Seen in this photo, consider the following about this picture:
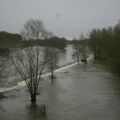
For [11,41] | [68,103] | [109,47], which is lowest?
[68,103]

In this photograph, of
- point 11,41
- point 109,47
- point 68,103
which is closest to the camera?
point 68,103

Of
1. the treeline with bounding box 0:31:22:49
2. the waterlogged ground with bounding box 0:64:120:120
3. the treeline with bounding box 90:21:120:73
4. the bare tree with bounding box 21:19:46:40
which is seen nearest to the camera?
the waterlogged ground with bounding box 0:64:120:120

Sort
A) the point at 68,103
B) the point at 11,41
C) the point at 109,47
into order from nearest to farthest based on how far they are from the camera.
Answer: the point at 68,103, the point at 11,41, the point at 109,47

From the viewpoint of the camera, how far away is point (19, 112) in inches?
819

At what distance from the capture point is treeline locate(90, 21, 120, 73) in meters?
52.8

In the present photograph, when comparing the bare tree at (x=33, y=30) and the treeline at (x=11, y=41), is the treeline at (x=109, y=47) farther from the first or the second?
the bare tree at (x=33, y=30)

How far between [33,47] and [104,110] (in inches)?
468

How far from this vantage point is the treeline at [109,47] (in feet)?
173

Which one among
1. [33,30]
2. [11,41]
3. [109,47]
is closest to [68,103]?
[33,30]

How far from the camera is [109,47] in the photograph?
6059 centimetres

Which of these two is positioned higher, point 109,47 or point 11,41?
point 11,41

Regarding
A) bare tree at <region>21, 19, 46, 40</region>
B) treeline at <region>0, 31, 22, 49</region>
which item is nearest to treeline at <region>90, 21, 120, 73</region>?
treeline at <region>0, 31, 22, 49</region>

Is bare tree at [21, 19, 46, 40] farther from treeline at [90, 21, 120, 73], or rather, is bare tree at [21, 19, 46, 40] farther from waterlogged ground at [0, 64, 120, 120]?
treeline at [90, 21, 120, 73]

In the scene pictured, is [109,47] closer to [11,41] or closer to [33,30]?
[11,41]
